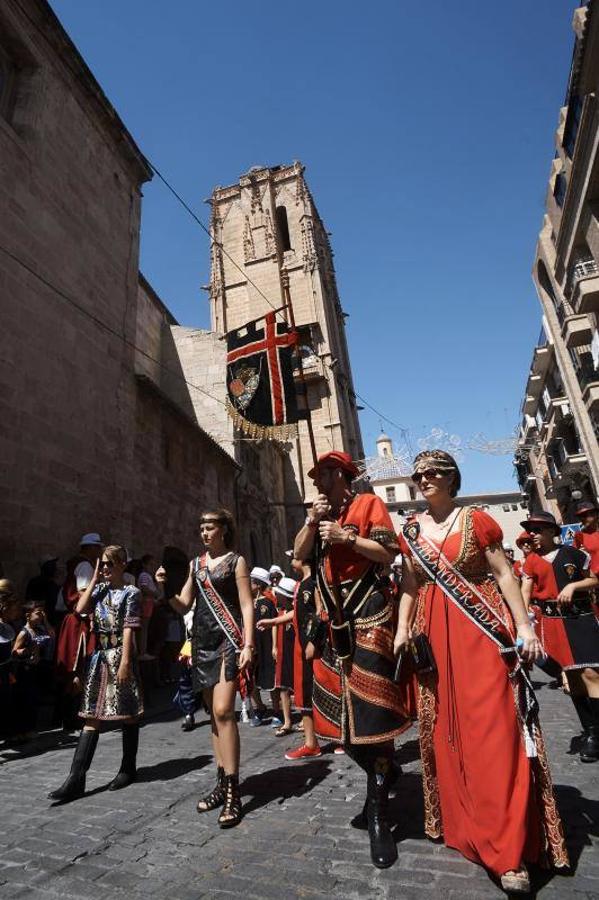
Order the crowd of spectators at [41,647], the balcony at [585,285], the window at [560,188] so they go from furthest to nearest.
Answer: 1. the window at [560,188]
2. the balcony at [585,285]
3. the crowd of spectators at [41,647]

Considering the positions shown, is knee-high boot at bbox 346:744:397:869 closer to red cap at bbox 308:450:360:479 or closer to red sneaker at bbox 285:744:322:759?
red cap at bbox 308:450:360:479

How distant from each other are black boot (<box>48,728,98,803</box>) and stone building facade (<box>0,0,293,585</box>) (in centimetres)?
466

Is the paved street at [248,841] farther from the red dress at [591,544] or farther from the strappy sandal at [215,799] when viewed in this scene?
the red dress at [591,544]

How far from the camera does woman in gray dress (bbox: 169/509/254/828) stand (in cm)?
320

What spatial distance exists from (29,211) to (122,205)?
445 centimetres

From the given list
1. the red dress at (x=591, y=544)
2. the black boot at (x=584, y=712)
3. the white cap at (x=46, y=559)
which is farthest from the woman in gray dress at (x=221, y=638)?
the white cap at (x=46, y=559)

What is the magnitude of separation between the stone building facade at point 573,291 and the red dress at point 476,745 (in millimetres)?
14268

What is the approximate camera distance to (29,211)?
937 cm

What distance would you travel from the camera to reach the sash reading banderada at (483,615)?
2309 mm

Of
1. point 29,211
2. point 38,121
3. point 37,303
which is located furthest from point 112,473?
point 38,121

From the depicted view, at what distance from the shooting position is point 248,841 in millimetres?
2717

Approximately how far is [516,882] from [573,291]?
62.0 feet

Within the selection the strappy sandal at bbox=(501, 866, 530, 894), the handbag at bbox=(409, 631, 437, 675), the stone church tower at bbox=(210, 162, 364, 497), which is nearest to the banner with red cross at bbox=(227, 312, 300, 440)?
the handbag at bbox=(409, 631, 437, 675)

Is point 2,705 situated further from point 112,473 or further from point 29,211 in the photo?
point 29,211
